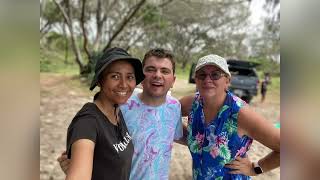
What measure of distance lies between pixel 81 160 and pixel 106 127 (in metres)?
0.17

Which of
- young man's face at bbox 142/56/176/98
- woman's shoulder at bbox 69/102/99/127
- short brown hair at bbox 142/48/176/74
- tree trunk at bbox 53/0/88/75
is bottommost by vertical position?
woman's shoulder at bbox 69/102/99/127

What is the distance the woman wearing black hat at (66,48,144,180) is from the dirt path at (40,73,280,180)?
735 mm

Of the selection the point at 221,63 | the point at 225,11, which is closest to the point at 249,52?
the point at 225,11

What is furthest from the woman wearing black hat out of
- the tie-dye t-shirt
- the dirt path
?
the dirt path

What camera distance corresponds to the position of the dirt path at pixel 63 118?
3.98 m

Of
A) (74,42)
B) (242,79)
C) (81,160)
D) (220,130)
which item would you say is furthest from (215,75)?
(74,42)

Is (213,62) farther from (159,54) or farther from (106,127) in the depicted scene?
(106,127)

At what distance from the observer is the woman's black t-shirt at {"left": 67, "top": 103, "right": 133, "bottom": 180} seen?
2.79 ft

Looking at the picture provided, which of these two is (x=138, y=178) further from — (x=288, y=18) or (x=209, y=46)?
(x=209, y=46)

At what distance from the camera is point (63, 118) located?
622 cm

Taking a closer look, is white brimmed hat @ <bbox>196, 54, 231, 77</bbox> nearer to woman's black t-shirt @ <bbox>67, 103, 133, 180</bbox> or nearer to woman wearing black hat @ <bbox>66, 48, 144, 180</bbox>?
woman wearing black hat @ <bbox>66, 48, 144, 180</bbox>

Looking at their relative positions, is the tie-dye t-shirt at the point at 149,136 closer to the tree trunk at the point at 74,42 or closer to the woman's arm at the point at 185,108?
the woman's arm at the point at 185,108

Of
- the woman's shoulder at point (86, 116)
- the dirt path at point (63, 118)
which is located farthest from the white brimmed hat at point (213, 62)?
the woman's shoulder at point (86, 116)

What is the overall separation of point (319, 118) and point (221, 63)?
0.70 m
